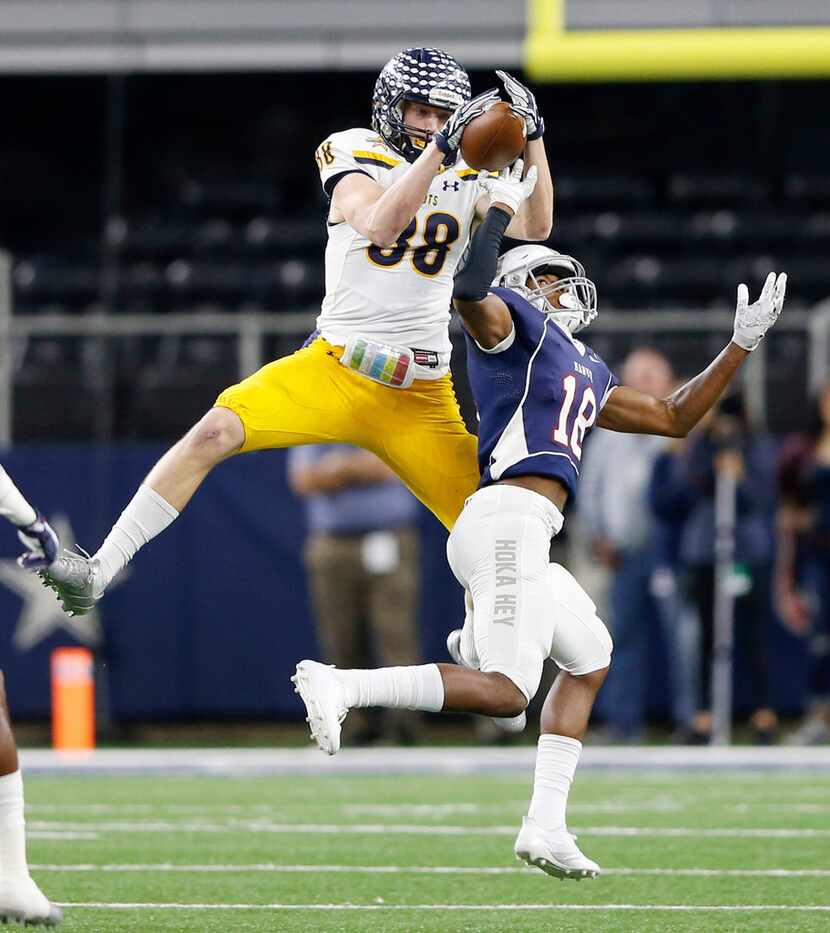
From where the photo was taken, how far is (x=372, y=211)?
544cm

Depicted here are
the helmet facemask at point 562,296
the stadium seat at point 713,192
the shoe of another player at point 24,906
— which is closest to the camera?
the shoe of another player at point 24,906

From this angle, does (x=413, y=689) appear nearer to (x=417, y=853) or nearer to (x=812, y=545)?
(x=417, y=853)

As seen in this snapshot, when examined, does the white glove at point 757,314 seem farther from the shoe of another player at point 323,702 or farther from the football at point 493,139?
the shoe of another player at point 323,702

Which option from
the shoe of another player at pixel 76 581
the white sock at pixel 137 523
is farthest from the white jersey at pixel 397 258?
the shoe of another player at pixel 76 581

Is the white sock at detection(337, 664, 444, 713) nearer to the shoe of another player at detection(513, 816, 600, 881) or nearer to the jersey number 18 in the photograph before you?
the shoe of another player at detection(513, 816, 600, 881)

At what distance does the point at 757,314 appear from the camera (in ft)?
18.7

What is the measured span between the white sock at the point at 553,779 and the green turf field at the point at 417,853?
0.82ft

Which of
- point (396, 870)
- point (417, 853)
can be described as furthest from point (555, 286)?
point (417, 853)

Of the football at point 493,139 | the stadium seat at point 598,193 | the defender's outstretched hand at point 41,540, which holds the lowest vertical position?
the defender's outstretched hand at point 41,540

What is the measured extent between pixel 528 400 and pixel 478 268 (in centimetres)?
47

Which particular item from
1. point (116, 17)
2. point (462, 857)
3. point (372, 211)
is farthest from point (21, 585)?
point (372, 211)

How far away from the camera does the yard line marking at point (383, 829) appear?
22.5 feet

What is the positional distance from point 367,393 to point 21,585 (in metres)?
6.01

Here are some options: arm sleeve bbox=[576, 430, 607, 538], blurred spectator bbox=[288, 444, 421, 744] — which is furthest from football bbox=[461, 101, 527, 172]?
arm sleeve bbox=[576, 430, 607, 538]
